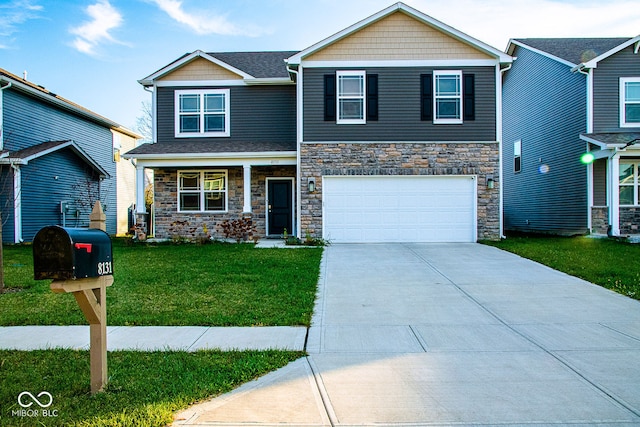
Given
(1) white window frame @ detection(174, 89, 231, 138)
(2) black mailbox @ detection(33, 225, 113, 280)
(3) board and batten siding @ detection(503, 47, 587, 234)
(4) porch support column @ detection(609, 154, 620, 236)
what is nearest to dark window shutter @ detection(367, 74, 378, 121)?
(1) white window frame @ detection(174, 89, 231, 138)

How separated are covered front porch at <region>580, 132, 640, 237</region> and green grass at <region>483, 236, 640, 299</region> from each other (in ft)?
2.77

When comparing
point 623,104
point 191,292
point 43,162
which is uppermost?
point 623,104

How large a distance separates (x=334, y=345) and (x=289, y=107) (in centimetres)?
1317

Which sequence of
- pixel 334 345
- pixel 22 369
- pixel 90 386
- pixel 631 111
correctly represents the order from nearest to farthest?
pixel 90 386, pixel 22 369, pixel 334 345, pixel 631 111

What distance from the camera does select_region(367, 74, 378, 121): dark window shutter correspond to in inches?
593

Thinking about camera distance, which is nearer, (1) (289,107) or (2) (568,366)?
(2) (568,366)

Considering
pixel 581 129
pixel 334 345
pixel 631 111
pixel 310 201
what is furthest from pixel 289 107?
pixel 334 345

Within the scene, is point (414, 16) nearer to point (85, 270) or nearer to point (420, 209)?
point (420, 209)

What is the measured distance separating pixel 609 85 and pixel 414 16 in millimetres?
7035

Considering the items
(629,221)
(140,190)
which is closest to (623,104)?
(629,221)

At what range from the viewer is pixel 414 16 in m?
15.0

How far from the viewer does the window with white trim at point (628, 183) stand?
15.9 m

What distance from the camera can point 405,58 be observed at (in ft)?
49.5

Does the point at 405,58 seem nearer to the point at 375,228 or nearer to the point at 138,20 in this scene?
the point at 375,228
